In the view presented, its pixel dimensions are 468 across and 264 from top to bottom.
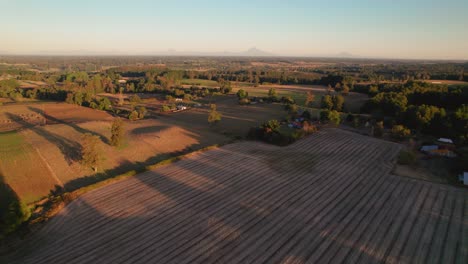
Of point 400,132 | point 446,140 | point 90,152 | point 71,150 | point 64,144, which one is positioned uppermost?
point 90,152

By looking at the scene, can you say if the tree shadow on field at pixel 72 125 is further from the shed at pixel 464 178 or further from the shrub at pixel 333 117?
the shed at pixel 464 178

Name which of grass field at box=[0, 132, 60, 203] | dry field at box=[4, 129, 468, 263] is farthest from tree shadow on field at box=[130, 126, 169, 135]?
dry field at box=[4, 129, 468, 263]

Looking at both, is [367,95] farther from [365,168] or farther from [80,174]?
[80,174]

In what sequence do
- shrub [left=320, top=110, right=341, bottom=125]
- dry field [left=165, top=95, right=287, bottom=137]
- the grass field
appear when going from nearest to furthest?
the grass field → shrub [left=320, top=110, right=341, bottom=125] → dry field [left=165, top=95, right=287, bottom=137]

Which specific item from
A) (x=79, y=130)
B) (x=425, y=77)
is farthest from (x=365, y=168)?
(x=425, y=77)

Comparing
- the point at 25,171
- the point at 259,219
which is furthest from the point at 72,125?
the point at 259,219

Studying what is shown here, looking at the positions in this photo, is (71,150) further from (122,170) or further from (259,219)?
(259,219)

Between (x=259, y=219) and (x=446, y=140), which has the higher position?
(x=446, y=140)

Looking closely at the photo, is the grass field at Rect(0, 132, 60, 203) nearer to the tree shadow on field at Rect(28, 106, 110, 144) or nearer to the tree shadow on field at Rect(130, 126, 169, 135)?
the tree shadow on field at Rect(28, 106, 110, 144)
